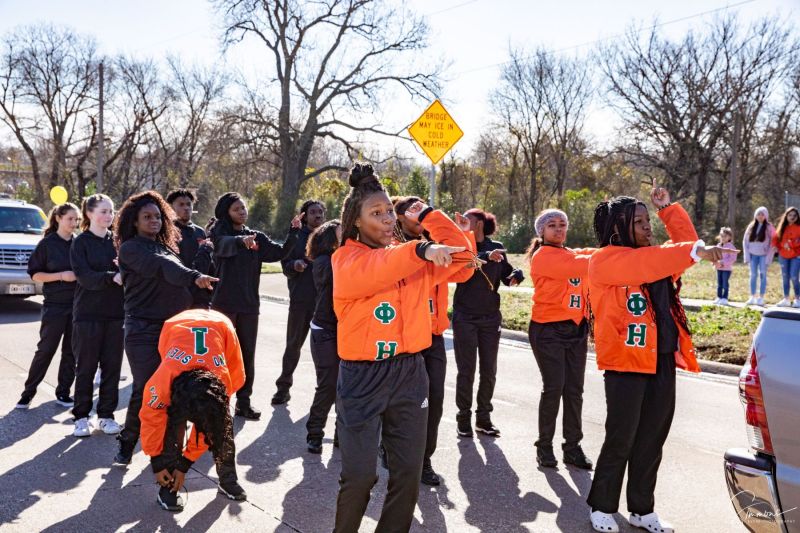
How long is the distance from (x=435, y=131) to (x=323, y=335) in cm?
711

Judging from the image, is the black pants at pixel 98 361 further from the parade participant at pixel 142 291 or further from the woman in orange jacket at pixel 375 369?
the woman in orange jacket at pixel 375 369

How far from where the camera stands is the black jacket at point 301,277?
752 cm

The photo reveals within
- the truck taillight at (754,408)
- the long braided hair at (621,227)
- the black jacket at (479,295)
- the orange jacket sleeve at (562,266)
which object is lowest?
the truck taillight at (754,408)

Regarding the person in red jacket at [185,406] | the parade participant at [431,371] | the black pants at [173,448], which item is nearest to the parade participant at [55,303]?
the person in red jacket at [185,406]

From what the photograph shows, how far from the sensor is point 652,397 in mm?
4293

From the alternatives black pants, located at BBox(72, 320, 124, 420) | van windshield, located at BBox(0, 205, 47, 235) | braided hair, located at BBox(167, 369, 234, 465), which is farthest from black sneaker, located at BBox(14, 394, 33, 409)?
van windshield, located at BBox(0, 205, 47, 235)

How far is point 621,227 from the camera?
13.9ft

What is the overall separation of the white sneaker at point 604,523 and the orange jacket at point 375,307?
1.69 metres

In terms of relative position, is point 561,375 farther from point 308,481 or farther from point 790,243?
point 790,243

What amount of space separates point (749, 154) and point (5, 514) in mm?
34971

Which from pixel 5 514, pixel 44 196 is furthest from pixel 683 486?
pixel 44 196

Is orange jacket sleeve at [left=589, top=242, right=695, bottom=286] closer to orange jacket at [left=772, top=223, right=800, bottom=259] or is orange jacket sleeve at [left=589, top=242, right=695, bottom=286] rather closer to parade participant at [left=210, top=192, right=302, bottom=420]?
parade participant at [left=210, top=192, right=302, bottom=420]

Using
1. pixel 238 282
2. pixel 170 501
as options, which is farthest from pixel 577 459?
pixel 238 282

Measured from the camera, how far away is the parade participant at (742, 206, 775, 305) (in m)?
14.5
